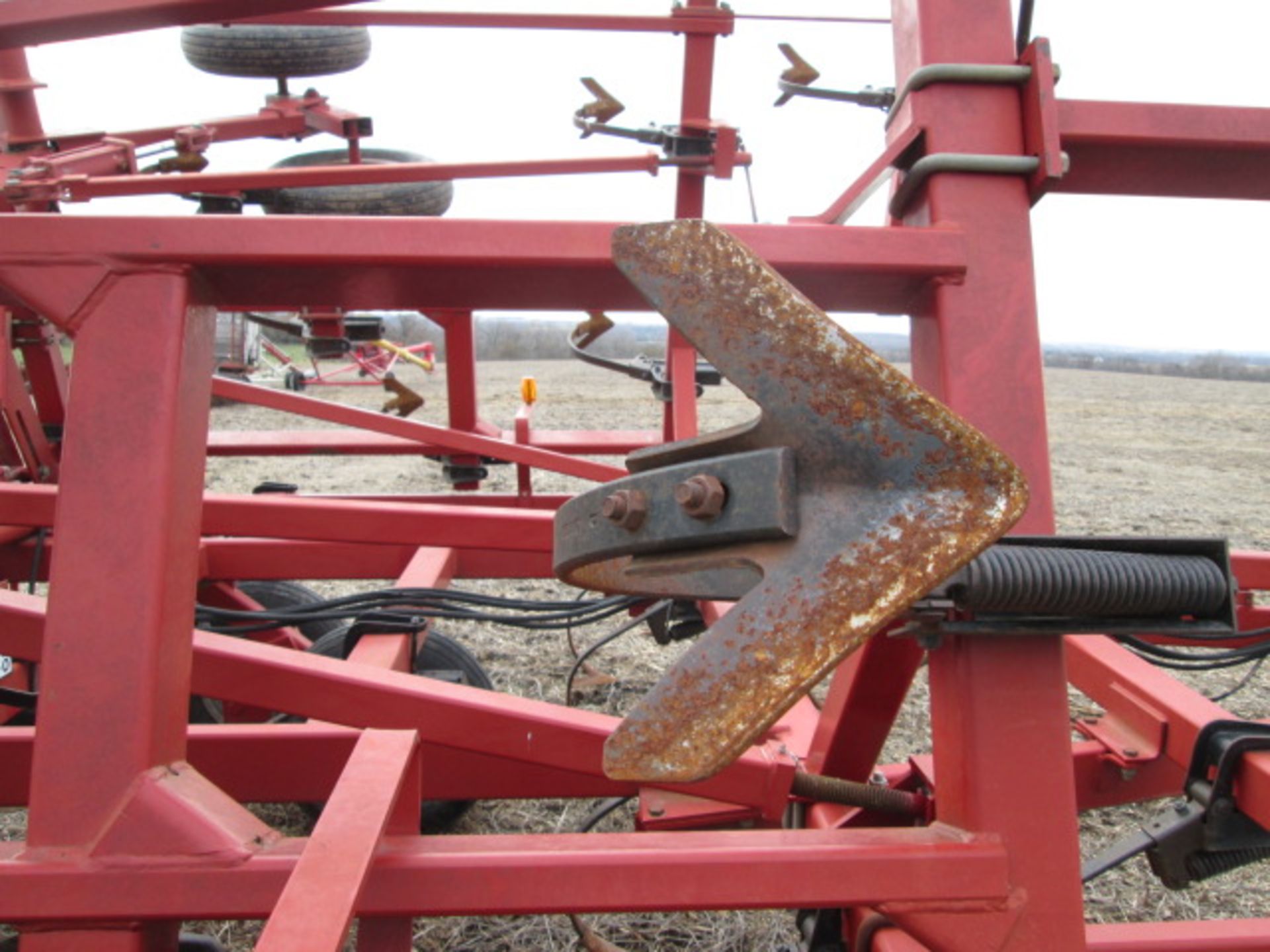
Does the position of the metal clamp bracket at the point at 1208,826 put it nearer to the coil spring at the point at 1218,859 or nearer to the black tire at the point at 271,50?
the coil spring at the point at 1218,859

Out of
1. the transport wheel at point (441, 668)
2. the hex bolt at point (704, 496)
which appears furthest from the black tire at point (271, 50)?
the hex bolt at point (704, 496)

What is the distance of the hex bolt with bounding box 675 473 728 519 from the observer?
89cm

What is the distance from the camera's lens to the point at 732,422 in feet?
35.3

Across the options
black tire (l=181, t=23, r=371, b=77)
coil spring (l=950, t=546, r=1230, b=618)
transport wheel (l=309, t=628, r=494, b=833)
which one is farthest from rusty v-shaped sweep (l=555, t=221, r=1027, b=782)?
black tire (l=181, t=23, r=371, b=77)

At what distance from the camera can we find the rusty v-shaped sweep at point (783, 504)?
0.82m

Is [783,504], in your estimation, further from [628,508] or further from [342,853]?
[342,853]

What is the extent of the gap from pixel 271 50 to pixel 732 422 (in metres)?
7.11

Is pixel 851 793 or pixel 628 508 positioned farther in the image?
pixel 851 793

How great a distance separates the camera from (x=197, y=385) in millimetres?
1220

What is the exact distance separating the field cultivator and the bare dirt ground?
604 millimetres

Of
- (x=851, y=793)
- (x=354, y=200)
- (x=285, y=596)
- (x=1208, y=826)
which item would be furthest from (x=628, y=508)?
(x=354, y=200)

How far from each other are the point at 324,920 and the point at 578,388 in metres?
14.8

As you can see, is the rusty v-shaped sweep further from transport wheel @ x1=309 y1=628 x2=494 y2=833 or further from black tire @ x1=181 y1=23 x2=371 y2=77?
black tire @ x1=181 y1=23 x2=371 y2=77

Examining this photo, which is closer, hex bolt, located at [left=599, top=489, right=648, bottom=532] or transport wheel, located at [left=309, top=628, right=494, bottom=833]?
hex bolt, located at [left=599, top=489, right=648, bottom=532]
